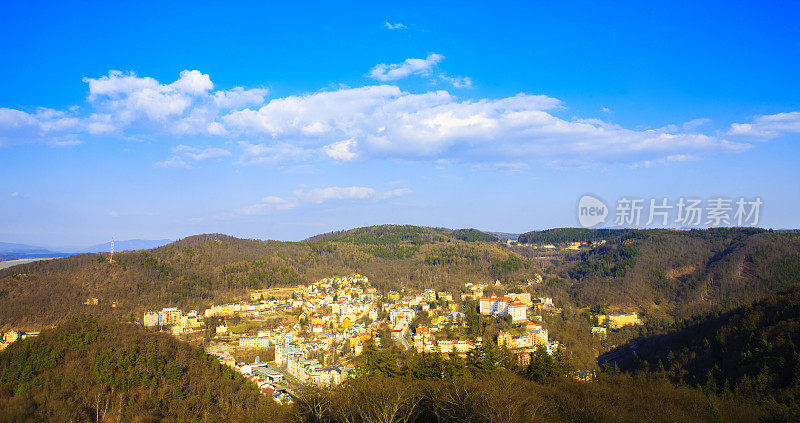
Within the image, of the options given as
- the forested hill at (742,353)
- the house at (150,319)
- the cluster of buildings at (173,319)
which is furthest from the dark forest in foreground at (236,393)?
the house at (150,319)

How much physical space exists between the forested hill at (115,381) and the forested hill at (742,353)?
2630cm

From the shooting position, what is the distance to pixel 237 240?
108 m

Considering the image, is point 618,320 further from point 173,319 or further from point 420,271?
point 173,319

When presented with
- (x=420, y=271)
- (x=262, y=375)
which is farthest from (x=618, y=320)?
(x=262, y=375)

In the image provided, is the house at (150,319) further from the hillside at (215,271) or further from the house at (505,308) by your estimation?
the house at (505,308)

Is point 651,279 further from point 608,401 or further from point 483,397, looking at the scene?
point 483,397

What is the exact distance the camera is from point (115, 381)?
3209 centimetres

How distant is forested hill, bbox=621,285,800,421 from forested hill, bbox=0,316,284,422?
1035 inches

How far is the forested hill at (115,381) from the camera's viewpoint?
87.9 ft

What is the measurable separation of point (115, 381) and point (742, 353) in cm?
4383

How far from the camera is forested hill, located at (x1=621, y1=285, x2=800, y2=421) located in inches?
1007

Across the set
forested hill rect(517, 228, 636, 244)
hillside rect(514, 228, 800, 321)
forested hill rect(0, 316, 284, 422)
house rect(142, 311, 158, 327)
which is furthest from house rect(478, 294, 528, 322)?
forested hill rect(517, 228, 636, 244)

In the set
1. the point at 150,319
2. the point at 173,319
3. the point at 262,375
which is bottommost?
the point at 262,375

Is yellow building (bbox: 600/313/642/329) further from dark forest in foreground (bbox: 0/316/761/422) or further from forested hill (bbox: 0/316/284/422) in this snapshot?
forested hill (bbox: 0/316/284/422)
